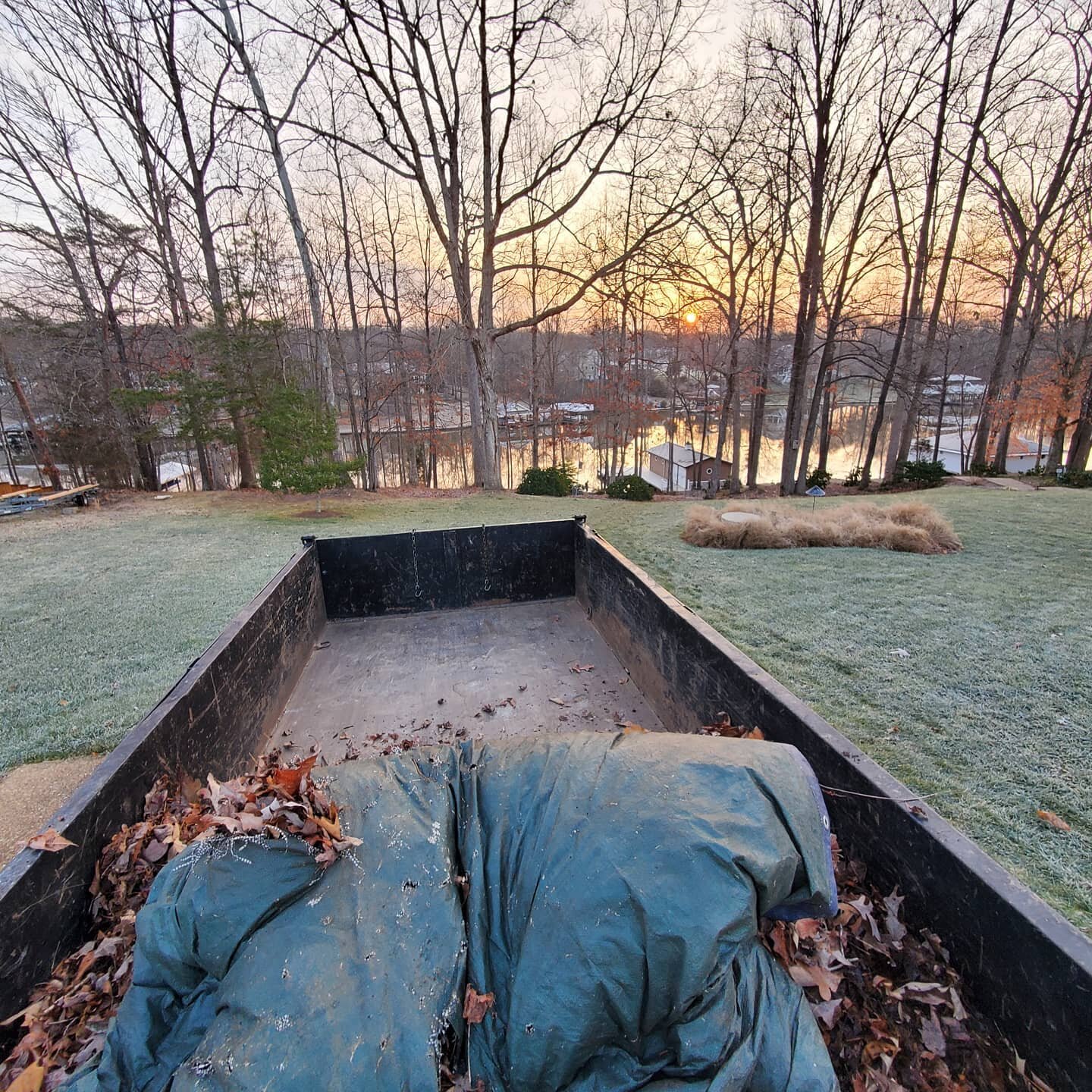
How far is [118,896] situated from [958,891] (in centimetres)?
236

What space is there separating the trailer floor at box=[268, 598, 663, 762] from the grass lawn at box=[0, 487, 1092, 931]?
0.90 m

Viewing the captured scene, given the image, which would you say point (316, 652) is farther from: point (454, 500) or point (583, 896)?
point (454, 500)

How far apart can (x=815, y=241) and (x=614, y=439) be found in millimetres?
11745

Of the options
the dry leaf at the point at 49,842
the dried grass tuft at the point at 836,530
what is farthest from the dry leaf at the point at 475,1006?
the dried grass tuft at the point at 836,530

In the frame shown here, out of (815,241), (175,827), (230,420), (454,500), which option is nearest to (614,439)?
(815,241)

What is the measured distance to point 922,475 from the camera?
533 inches

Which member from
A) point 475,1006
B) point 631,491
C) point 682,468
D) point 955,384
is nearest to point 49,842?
point 475,1006

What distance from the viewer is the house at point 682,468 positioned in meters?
25.4

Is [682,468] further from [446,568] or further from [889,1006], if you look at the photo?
[889,1006]

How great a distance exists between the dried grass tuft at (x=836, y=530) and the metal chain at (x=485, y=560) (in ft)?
9.33

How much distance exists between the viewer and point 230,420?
1198 cm

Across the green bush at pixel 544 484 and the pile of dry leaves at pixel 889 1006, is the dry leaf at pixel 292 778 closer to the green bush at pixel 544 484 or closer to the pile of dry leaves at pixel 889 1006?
the pile of dry leaves at pixel 889 1006

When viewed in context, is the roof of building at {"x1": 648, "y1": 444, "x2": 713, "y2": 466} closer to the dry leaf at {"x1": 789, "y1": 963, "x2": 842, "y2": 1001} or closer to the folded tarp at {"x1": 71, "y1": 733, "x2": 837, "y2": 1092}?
the dry leaf at {"x1": 789, "y1": 963, "x2": 842, "y2": 1001}

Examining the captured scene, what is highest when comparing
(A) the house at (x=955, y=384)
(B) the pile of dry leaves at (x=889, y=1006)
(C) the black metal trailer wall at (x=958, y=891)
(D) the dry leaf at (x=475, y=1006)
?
(A) the house at (x=955, y=384)
